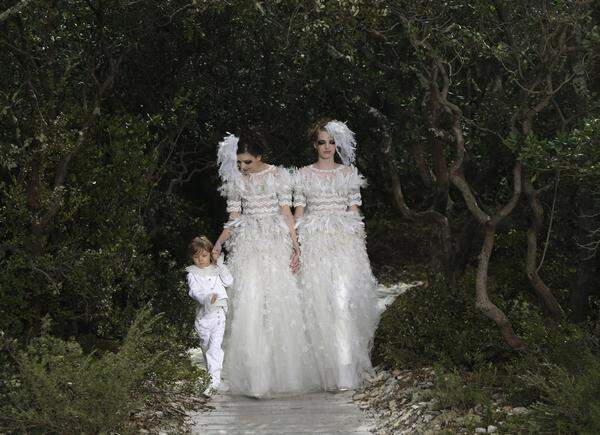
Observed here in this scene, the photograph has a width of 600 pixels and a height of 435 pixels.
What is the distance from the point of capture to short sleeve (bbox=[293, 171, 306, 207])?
9875 millimetres

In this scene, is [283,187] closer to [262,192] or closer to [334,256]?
[262,192]

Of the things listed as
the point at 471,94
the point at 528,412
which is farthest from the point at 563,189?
the point at 528,412

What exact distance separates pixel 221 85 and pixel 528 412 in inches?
253

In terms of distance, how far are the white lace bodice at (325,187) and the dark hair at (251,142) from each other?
0.48 meters

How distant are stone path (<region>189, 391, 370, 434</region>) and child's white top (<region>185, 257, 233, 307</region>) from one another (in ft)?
3.05

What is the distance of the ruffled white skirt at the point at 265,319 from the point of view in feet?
30.8

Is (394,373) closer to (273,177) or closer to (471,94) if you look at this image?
(273,177)

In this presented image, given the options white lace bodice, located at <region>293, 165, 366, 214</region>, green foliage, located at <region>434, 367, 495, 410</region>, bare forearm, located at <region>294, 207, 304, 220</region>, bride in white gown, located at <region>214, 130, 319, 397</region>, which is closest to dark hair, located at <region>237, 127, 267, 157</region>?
bride in white gown, located at <region>214, 130, 319, 397</region>

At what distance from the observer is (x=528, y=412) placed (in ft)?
24.4

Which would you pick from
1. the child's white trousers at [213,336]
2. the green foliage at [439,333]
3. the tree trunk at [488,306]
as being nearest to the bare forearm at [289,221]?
the child's white trousers at [213,336]

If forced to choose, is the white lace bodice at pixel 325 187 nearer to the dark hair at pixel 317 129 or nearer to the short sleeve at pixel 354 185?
the short sleeve at pixel 354 185

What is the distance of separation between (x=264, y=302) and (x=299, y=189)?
118 centimetres

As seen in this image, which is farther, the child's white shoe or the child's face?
the child's face

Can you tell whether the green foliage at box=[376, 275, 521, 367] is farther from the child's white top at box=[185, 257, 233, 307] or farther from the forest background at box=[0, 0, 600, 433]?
the child's white top at box=[185, 257, 233, 307]
